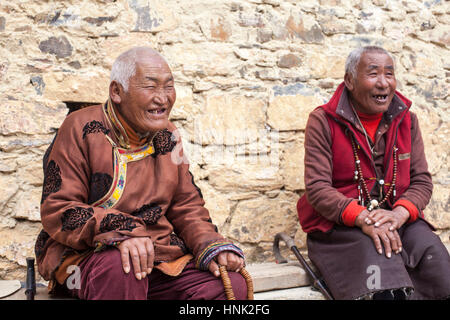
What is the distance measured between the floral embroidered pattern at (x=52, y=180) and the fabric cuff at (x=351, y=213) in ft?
4.91

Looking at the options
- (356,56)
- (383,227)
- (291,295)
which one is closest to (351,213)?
(383,227)

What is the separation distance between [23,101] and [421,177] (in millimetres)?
2394

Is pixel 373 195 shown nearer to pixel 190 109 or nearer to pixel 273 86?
pixel 273 86

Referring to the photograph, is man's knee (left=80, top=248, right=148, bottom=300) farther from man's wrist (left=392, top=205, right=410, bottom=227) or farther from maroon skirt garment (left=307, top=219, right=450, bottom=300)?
man's wrist (left=392, top=205, right=410, bottom=227)

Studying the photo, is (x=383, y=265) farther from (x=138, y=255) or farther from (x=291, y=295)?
(x=138, y=255)

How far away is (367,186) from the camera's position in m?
2.93

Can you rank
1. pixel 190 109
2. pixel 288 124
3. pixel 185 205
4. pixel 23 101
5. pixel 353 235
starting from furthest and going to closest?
pixel 288 124 < pixel 190 109 < pixel 23 101 < pixel 353 235 < pixel 185 205

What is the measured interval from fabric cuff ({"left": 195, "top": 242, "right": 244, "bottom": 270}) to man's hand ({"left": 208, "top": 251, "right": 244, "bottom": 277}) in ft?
0.07

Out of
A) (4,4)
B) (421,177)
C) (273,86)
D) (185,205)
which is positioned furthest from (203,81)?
(421,177)

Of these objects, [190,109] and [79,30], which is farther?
[190,109]

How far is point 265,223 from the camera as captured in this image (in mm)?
3406

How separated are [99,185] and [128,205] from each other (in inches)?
6.3

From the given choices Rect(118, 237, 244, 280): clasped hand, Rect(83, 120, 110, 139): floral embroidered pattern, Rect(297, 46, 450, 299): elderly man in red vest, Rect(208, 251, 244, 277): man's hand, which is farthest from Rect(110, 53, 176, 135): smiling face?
Rect(297, 46, 450, 299): elderly man in red vest

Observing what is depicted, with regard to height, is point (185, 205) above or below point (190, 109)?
below
